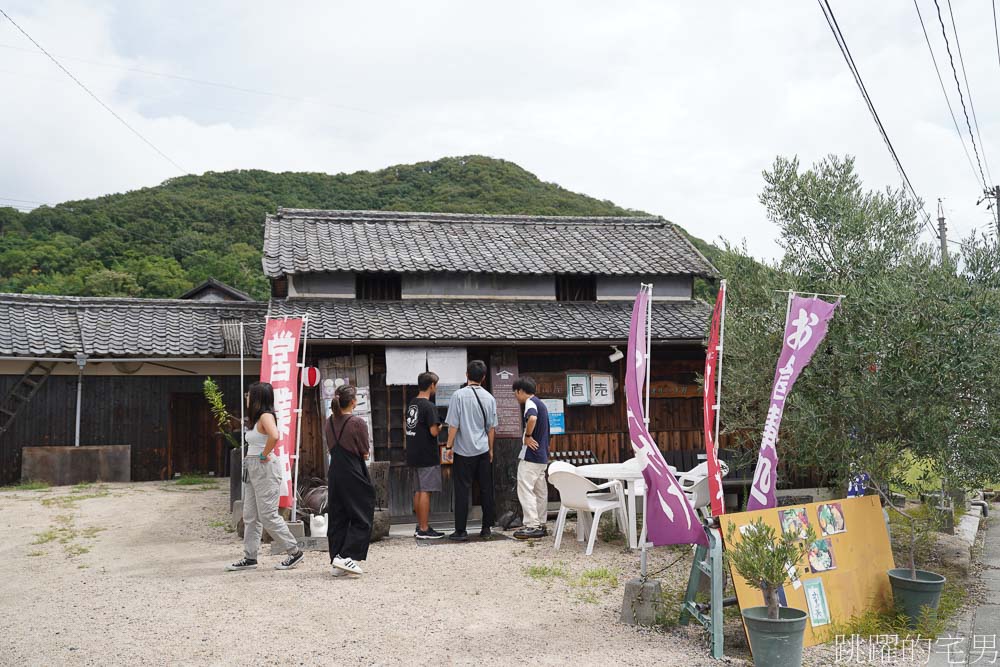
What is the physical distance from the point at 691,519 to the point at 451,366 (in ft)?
19.0

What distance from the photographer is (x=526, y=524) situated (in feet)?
29.2

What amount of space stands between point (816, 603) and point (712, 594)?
96 centimetres

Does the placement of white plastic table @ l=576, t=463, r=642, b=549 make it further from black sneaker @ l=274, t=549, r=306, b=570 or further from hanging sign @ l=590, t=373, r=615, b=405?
black sneaker @ l=274, t=549, r=306, b=570

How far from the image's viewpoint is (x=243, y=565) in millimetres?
7207

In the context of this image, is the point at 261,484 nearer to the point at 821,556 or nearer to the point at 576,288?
the point at 821,556

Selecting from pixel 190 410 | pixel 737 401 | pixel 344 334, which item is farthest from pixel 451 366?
pixel 190 410

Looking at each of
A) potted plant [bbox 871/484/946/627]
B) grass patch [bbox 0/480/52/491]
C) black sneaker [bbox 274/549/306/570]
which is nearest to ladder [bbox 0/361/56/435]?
grass patch [bbox 0/480/52/491]

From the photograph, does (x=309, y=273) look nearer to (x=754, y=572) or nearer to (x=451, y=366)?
(x=451, y=366)

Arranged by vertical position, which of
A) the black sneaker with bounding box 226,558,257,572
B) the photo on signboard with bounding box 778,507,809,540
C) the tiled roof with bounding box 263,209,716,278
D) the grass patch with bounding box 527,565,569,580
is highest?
the tiled roof with bounding box 263,209,716,278

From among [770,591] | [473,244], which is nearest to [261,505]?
[770,591]

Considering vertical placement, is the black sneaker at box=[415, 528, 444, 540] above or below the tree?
below

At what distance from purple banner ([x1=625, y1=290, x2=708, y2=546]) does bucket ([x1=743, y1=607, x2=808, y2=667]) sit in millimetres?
870

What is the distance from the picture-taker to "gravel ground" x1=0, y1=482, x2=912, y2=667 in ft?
16.4

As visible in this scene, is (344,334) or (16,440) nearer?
(344,334)
